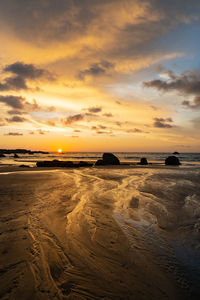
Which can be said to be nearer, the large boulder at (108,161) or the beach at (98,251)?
the beach at (98,251)

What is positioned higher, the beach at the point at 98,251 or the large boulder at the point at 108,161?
the large boulder at the point at 108,161

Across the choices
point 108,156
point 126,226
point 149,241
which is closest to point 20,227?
point 126,226

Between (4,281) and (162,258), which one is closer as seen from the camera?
(4,281)

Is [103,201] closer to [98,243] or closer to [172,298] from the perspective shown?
[98,243]

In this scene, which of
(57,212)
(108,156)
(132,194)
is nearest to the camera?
(57,212)

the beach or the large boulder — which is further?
the large boulder

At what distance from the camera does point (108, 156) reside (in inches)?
1355

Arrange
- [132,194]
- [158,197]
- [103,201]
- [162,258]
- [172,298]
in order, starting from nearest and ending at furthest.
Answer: [172,298] < [162,258] < [103,201] < [158,197] < [132,194]

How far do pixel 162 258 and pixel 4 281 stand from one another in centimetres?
279

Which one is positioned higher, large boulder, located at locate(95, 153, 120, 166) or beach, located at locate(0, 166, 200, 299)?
large boulder, located at locate(95, 153, 120, 166)

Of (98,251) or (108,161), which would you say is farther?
(108,161)

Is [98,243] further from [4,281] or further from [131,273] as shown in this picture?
[4,281]

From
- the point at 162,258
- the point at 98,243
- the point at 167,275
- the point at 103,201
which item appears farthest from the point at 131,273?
the point at 103,201

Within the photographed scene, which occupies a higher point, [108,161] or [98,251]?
[108,161]
